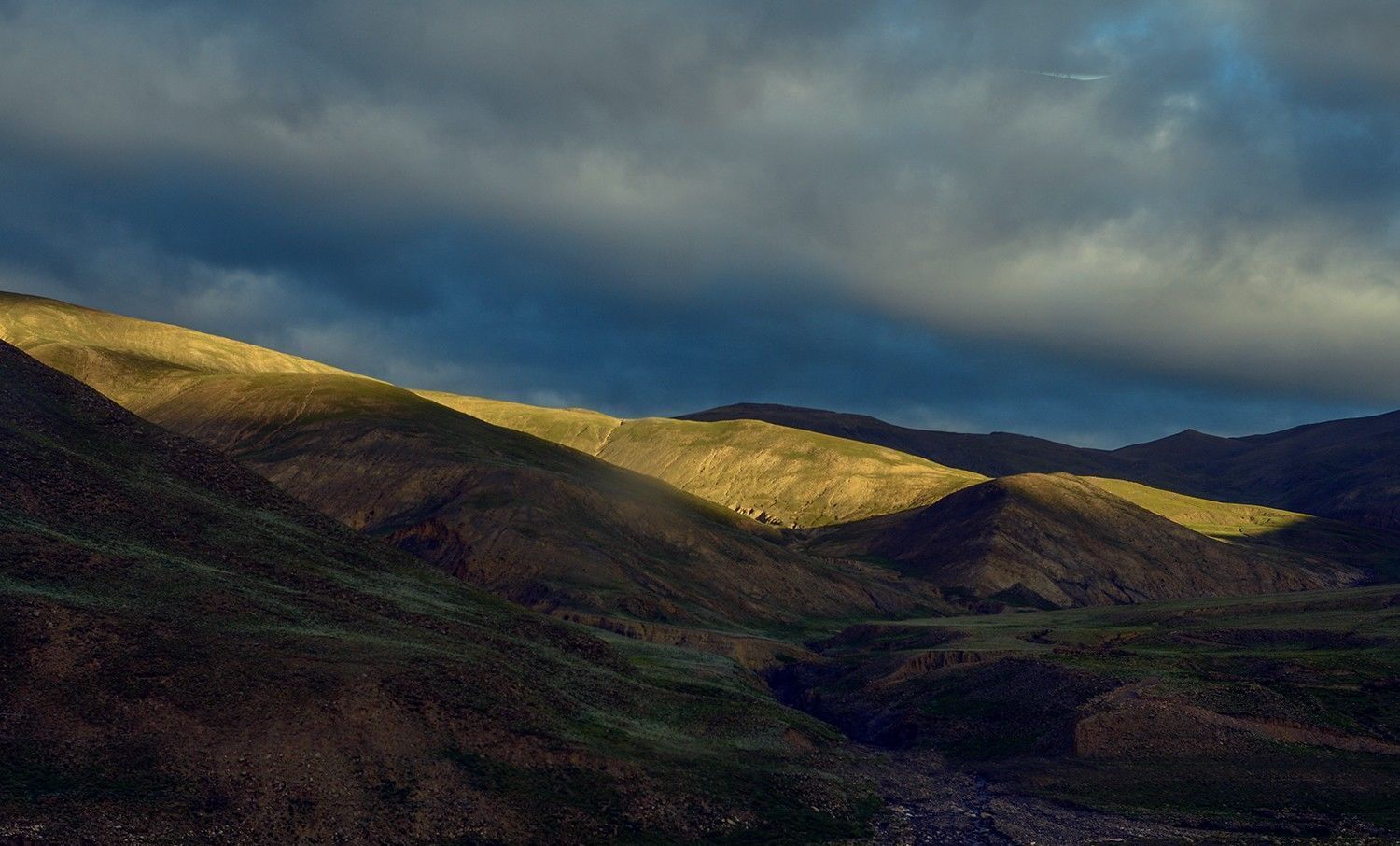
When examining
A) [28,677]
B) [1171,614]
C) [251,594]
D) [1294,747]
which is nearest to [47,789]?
[28,677]

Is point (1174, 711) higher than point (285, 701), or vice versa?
point (285, 701)

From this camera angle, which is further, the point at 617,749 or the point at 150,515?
the point at 150,515

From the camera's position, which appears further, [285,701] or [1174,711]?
[1174,711]

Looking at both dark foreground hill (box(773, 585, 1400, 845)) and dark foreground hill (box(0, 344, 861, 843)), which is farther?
dark foreground hill (box(773, 585, 1400, 845))

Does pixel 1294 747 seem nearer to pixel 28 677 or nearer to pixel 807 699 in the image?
pixel 807 699

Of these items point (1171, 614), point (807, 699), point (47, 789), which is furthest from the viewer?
point (1171, 614)

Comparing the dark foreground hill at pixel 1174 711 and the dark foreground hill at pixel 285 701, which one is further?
the dark foreground hill at pixel 1174 711

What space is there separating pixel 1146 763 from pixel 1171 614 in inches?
2771

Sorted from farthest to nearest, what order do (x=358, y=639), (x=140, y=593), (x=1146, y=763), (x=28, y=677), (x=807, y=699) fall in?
(x=807, y=699), (x=1146, y=763), (x=358, y=639), (x=140, y=593), (x=28, y=677)

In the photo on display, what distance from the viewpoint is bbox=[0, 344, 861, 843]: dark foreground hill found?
169 ft

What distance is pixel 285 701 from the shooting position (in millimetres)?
59875

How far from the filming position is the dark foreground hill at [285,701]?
169 feet

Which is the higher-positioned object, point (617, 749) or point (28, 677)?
point (28, 677)

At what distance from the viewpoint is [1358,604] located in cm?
13150
